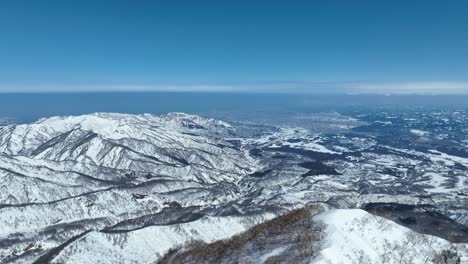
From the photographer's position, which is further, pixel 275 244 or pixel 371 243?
pixel 275 244

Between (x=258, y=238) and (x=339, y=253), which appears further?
(x=258, y=238)

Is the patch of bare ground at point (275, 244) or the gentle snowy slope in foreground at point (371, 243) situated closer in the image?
the gentle snowy slope in foreground at point (371, 243)

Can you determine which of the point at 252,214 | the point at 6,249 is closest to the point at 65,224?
the point at 6,249

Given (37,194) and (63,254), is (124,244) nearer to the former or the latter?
(63,254)

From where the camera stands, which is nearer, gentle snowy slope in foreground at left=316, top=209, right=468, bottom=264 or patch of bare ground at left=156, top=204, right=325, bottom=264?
gentle snowy slope in foreground at left=316, top=209, right=468, bottom=264

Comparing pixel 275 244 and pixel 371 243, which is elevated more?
pixel 371 243
